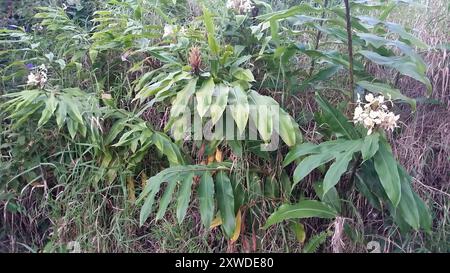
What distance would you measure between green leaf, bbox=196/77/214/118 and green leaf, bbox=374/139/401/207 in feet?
2.35

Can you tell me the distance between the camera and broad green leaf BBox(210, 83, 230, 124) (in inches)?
80.5

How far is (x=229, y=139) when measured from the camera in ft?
7.19

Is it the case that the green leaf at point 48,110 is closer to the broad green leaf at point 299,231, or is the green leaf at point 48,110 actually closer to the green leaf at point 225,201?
the green leaf at point 225,201

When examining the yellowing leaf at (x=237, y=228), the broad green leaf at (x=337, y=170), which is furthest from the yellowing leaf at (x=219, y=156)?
the broad green leaf at (x=337, y=170)

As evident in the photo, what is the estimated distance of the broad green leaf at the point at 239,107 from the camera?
2037 millimetres

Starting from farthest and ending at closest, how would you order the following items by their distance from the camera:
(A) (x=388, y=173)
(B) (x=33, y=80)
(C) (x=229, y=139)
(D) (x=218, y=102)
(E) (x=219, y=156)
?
1. (B) (x=33, y=80)
2. (E) (x=219, y=156)
3. (C) (x=229, y=139)
4. (D) (x=218, y=102)
5. (A) (x=388, y=173)

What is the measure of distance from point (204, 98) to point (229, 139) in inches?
9.0

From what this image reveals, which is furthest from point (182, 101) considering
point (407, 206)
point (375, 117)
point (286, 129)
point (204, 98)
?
point (407, 206)

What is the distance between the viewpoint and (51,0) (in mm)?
3361

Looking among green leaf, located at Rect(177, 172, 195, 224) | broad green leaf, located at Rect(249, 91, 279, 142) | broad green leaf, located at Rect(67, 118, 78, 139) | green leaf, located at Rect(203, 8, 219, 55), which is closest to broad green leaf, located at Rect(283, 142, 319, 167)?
broad green leaf, located at Rect(249, 91, 279, 142)

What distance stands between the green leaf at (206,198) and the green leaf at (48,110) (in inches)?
32.4

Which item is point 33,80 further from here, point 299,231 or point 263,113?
point 299,231
